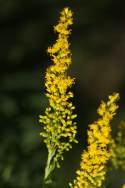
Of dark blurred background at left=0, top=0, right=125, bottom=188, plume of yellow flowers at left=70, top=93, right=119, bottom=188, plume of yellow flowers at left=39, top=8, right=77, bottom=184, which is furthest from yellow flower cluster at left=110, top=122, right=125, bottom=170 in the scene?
plume of yellow flowers at left=70, top=93, right=119, bottom=188

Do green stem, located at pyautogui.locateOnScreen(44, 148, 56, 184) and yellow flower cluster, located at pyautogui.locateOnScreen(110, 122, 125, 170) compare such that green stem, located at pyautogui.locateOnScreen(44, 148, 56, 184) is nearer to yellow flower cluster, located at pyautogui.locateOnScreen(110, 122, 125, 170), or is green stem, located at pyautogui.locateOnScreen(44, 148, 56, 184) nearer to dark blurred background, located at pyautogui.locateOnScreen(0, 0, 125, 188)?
yellow flower cluster, located at pyautogui.locateOnScreen(110, 122, 125, 170)

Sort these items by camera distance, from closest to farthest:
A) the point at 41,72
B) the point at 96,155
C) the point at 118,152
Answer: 1. the point at 96,155
2. the point at 118,152
3. the point at 41,72

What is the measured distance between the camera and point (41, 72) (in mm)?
9594

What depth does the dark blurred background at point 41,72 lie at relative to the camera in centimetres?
740

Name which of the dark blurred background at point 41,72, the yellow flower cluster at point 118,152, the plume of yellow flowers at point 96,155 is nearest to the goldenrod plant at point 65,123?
the plume of yellow flowers at point 96,155

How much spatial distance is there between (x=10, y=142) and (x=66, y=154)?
0.89 meters

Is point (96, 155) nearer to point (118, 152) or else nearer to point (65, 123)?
point (65, 123)

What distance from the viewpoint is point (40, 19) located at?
33.4 ft

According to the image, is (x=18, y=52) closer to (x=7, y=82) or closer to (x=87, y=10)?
(x=7, y=82)

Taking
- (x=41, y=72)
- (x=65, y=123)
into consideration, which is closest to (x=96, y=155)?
(x=65, y=123)

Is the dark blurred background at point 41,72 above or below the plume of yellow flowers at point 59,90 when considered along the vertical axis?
above

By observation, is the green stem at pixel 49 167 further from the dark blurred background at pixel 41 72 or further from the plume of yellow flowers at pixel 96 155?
the dark blurred background at pixel 41 72

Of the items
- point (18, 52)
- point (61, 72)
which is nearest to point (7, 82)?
point (18, 52)

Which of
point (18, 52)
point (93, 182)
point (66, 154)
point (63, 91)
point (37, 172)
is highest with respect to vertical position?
point (18, 52)
